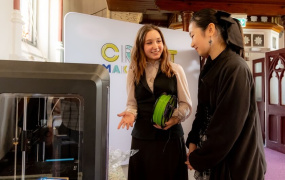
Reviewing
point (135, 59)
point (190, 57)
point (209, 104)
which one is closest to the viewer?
point (209, 104)

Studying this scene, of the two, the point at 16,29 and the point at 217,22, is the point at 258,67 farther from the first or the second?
the point at 16,29

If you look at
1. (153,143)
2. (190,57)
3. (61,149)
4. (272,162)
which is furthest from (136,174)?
(272,162)

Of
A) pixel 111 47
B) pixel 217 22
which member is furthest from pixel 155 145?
pixel 111 47

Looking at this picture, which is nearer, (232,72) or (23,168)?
(23,168)

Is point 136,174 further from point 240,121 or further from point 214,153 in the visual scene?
point 240,121

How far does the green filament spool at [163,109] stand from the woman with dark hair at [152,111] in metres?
0.05

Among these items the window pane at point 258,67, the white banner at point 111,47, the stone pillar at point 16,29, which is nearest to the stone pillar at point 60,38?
the white banner at point 111,47

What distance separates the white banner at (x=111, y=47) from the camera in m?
2.09

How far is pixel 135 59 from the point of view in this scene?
156 centimetres

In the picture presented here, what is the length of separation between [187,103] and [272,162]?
3.86 metres

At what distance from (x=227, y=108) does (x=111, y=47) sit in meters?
1.49

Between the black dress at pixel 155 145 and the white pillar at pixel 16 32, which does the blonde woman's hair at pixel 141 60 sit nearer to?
the black dress at pixel 155 145

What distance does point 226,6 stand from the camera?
183 inches

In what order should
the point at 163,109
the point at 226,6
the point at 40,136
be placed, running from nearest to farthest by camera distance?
the point at 40,136 < the point at 163,109 < the point at 226,6
